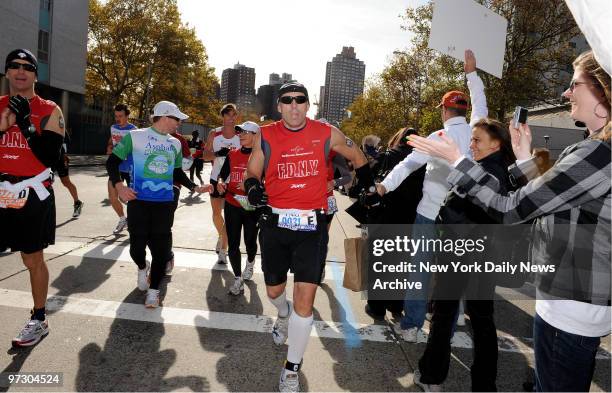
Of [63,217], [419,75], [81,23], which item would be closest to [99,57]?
[81,23]

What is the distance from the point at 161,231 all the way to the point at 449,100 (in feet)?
10.8

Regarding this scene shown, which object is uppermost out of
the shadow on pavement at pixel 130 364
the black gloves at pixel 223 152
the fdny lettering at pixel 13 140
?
the black gloves at pixel 223 152

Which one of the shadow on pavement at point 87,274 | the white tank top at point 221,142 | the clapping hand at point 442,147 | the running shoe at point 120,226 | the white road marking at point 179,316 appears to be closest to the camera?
the clapping hand at point 442,147

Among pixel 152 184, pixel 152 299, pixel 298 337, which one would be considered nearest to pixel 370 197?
pixel 298 337

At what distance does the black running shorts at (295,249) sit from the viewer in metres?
3.34

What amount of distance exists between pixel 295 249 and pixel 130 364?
158 cm

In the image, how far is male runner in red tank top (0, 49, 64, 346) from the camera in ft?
11.5

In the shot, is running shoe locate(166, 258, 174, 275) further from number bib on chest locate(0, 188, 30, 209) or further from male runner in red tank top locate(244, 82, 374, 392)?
male runner in red tank top locate(244, 82, 374, 392)

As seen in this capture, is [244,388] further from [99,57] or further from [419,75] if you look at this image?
[99,57]

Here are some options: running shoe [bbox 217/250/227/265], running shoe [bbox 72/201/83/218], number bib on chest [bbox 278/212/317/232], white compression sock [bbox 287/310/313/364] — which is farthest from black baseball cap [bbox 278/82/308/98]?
running shoe [bbox 72/201/83/218]

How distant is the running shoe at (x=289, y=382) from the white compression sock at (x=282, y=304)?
0.83 metres

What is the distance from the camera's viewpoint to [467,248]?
10.1ft

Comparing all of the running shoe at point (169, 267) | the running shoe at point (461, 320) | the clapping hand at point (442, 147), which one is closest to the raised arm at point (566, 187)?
the clapping hand at point (442, 147)

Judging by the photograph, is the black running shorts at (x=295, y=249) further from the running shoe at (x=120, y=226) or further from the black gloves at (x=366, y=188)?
the running shoe at (x=120, y=226)
